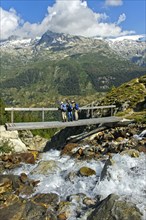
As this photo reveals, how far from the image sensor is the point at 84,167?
22.4m

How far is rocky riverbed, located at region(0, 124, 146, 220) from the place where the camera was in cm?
1683

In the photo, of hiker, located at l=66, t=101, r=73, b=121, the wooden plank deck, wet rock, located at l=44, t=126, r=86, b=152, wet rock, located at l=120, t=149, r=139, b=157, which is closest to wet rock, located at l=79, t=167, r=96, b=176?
wet rock, located at l=120, t=149, r=139, b=157

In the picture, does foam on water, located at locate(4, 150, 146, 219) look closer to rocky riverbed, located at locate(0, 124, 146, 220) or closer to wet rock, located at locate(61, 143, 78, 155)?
rocky riverbed, located at locate(0, 124, 146, 220)

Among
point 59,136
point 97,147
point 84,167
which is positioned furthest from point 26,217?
point 59,136

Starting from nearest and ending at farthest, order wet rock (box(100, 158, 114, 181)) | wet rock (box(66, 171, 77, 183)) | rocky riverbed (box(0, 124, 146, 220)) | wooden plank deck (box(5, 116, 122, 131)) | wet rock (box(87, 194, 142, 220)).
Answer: wet rock (box(87, 194, 142, 220)) → rocky riverbed (box(0, 124, 146, 220)) → wet rock (box(100, 158, 114, 181)) → wet rock (box(66, 171, 77, 183)) → wooden plank deck (box(5, 116, 122, 131))

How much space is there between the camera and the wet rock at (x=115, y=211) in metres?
15.8

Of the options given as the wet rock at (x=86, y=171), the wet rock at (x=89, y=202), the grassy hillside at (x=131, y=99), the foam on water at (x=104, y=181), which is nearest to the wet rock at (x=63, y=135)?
the grassy hillside at (x=131, y=99)

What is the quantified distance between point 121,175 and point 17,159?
9.37 metres

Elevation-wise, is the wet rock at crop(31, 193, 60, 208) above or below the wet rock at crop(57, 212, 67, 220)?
above

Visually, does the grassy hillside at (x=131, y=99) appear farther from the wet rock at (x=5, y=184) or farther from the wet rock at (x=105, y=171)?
the wet rock at (x=5, y=184)

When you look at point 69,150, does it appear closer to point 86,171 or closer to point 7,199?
point 86,171

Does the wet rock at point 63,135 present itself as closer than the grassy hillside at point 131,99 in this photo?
No

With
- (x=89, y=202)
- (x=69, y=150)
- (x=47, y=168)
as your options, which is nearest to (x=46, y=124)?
(x=69, y=150)

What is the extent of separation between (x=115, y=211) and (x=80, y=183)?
15.8 feet
